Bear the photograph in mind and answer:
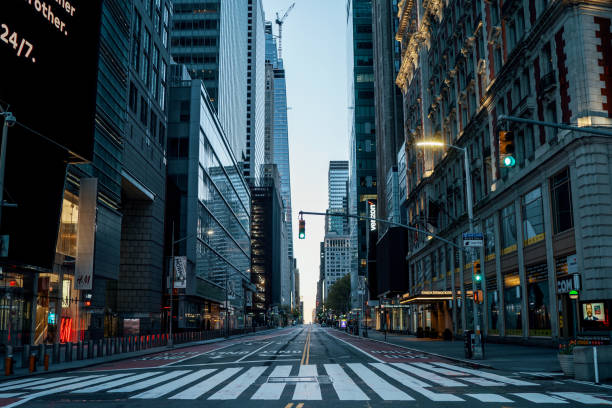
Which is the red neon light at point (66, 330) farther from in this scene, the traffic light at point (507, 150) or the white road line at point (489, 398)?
the traffic light at point (507, 150)

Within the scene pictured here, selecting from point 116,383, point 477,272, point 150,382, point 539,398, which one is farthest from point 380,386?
point 477,272

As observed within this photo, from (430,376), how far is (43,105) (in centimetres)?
2563

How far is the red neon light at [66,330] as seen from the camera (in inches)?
1554

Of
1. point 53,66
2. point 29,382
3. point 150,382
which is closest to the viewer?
point 150,382

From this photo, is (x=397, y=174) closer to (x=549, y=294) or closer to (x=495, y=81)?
(x=495, y=81)

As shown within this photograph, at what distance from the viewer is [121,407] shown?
12.8m

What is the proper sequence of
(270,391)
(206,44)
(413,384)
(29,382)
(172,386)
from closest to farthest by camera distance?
(270,391) → (413,384) → (172,386) → (29,382) → (206,44)

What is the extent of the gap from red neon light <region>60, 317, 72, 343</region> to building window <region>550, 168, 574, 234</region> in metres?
33.1

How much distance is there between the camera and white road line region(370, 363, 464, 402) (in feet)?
45.0

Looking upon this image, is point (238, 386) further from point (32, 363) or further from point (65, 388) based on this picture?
point (32, 363)

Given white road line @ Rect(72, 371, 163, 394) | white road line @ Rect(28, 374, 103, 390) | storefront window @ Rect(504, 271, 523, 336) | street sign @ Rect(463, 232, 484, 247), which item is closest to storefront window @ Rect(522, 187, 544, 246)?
storefront window @ Rect(504, 271, 523, 336)

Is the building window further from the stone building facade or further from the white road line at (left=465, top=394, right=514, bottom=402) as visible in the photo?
the white road line at (left=465, top=394, right=514, bottom=402)

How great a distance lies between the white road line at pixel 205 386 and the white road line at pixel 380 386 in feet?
15.5

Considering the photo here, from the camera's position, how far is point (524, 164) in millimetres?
36250
